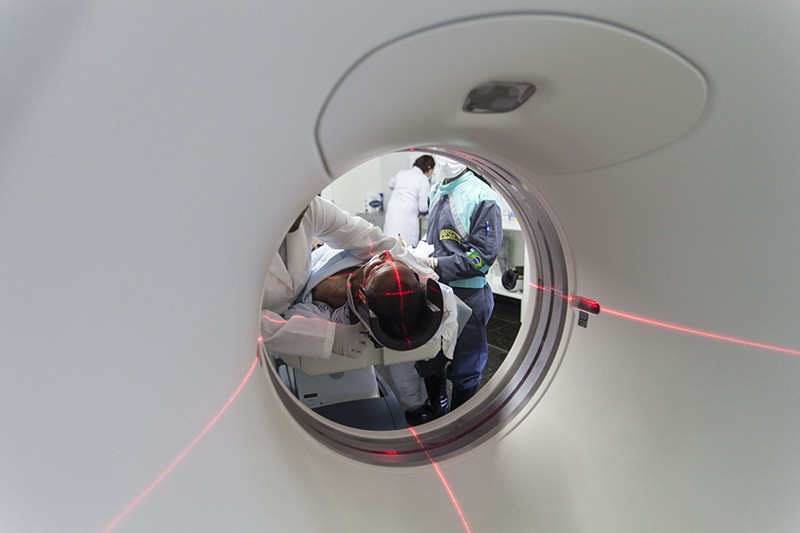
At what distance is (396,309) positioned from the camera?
1185mm

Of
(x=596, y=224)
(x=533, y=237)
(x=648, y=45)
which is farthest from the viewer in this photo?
(x=533, y=237)

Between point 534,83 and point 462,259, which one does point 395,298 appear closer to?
point 534,83

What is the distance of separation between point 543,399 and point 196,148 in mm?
1006

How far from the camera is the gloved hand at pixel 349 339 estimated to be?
1.35 m

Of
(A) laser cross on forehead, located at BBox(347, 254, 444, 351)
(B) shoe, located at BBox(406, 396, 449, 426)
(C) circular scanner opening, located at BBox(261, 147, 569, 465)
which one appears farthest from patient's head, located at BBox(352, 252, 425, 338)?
(B) shoe, located at BBox(406, 396, 449, 426)

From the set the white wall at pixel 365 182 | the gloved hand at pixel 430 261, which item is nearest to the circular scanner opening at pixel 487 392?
the gloved hand at pixel 430 261

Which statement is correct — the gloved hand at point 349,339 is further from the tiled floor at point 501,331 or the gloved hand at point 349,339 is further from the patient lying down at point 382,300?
the tiled floor at point 501,331

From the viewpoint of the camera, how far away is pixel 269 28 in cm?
39

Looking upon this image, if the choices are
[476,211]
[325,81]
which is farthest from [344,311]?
[325,81]

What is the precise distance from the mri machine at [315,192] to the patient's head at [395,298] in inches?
13.8

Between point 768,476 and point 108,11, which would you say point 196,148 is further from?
point 768,476

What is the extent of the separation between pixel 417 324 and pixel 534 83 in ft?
2.57

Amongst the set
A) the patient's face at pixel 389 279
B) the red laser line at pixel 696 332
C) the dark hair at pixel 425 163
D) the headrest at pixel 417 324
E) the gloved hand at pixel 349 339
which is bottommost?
the gloved hand at pixel 349 339

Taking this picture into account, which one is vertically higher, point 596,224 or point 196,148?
point 596,224
